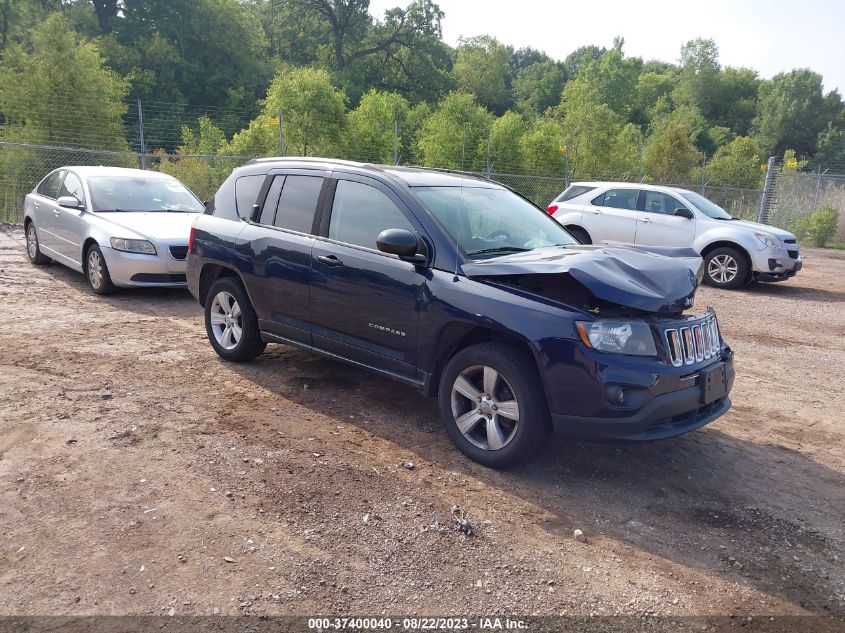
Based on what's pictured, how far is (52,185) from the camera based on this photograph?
10.2 m

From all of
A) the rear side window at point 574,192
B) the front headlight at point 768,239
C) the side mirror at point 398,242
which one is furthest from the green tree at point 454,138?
the side mirror at point 398,242

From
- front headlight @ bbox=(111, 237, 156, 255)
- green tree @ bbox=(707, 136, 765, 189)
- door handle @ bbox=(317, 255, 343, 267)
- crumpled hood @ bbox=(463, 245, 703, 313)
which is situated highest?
green tree @ bbox=(707, 136, 765, 189)

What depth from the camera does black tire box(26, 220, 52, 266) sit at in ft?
34.2

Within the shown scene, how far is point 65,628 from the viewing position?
263 cm

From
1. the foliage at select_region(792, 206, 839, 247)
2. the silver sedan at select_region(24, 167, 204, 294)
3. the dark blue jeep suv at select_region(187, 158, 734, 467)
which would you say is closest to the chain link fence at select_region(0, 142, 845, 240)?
the foliage at select_region(792, 206, 839, 247)

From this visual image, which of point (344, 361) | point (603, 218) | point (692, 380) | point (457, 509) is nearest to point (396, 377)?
point (344, 361)

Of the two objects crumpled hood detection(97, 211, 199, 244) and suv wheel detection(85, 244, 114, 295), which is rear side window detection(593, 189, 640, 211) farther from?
suv wheel detection(85, 244, 114, 295)

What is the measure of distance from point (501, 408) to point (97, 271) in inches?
259

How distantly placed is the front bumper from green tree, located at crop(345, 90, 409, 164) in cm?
1262

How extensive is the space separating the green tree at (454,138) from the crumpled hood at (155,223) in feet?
41.0

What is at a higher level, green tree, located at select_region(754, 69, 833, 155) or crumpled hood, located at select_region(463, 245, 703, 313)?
green tree, located at select_region(754, 69, 833, 155)

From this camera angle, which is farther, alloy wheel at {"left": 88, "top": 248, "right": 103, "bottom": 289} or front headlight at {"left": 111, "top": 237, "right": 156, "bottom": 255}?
alloy wheel at {"left": 88, "top": 248, "right": 103, "bottom": 289}

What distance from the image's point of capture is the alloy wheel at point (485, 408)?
13.3 feet

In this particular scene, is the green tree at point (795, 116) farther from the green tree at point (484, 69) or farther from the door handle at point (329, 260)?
the door handle at point (329, 260)
